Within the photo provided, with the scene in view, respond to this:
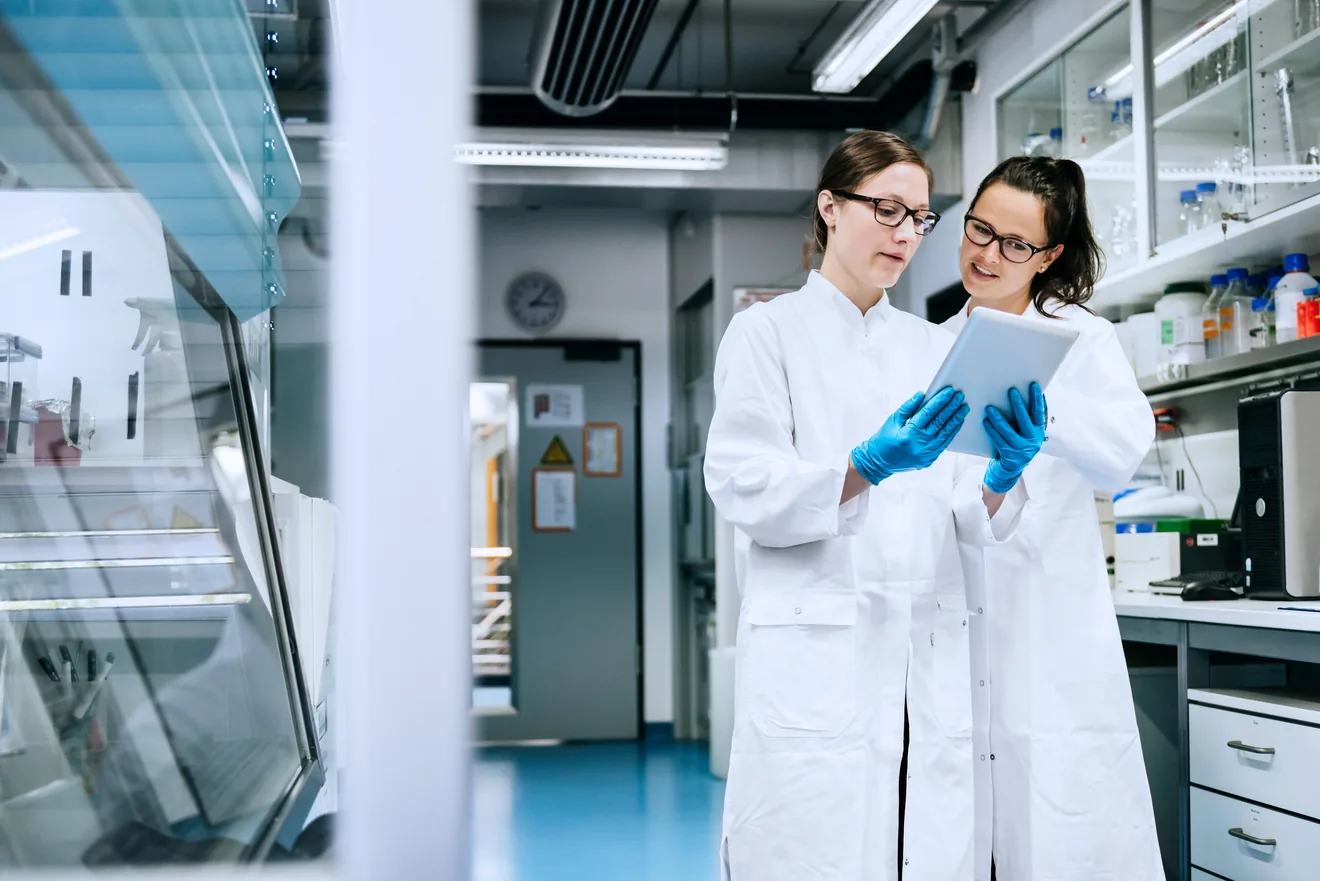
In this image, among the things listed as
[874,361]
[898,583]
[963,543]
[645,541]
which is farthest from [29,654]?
[645,541]

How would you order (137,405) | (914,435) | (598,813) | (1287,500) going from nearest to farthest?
(137,405) < (914,435) < (1287,500) < (598,813)

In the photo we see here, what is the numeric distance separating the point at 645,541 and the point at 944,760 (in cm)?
485

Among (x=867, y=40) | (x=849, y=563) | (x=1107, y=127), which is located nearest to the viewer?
(x=849, y=563)

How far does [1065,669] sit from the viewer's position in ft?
5.59

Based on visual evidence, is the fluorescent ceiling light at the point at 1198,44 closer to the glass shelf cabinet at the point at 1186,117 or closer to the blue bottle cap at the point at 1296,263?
the glass shelf cabinet at the point at 1186,117

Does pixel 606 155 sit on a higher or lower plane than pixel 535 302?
higher

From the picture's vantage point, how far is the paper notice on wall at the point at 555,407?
6279mm

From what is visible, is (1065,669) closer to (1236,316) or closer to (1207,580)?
(1207,580)

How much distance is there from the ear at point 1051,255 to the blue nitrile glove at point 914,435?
1.86 ft

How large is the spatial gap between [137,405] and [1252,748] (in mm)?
2092

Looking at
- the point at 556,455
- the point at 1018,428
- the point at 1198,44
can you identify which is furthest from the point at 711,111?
the point at 1018,428

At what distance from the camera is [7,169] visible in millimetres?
671

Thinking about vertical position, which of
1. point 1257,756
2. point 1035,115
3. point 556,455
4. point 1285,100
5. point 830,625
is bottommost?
point 1257,756

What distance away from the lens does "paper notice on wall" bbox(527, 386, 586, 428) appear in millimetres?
6279
